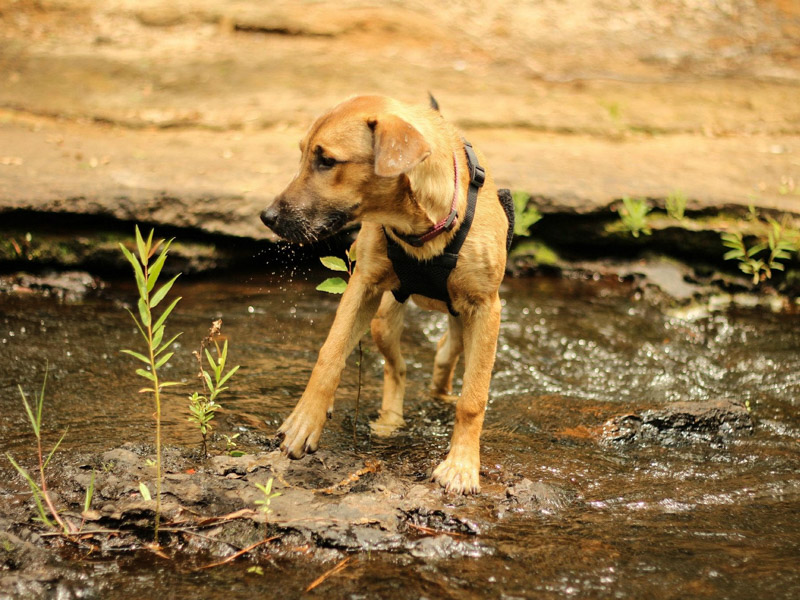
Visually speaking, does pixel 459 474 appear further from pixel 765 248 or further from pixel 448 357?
pixel 765 248

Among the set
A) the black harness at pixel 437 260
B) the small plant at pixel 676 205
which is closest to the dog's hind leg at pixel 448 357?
the black harness at pixel 437 260

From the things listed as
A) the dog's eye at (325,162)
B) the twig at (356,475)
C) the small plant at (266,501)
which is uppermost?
the dog's eye at (325,162)

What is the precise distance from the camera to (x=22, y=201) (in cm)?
→ 651

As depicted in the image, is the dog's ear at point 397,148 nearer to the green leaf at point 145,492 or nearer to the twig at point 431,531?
the twig at point 431,531

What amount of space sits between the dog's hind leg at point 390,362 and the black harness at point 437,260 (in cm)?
56

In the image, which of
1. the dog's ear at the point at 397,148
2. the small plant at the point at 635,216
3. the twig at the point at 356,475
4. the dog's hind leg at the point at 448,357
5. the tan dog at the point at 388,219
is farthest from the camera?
the small plant at the point at 635,216

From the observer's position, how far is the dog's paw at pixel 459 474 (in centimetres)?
364

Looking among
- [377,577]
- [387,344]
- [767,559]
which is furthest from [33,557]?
[767,559]

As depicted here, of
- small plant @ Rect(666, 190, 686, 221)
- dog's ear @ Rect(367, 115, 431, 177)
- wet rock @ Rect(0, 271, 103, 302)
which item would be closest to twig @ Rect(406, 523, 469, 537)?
dog's ear @ Rect(367, 115, 431, 177)

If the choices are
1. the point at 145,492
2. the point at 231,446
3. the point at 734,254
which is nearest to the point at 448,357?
the point at 231,446

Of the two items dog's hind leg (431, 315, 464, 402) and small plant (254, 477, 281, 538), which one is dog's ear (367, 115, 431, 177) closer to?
small plant (254, 477, 281, 538)

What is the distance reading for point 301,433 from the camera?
3.81 metres

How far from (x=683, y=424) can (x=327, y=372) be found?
218 centimetres

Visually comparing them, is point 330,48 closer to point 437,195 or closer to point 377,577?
point 437,195
